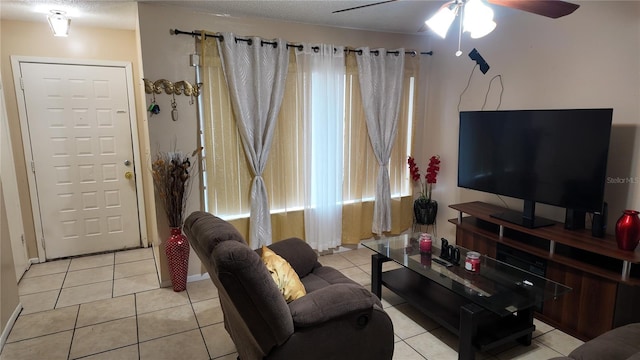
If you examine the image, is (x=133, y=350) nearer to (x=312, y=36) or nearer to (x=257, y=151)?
(x=257, y=151)

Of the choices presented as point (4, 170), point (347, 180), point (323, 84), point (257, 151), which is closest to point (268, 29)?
point (323, 84)

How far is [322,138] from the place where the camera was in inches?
148

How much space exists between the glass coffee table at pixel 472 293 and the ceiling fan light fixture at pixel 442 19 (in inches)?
63.2

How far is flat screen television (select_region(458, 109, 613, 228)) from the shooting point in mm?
2516

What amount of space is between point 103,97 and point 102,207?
3.98 ft

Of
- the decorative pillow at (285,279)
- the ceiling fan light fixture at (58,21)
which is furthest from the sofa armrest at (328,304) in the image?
the ceiling fan light fixture at (58,21)

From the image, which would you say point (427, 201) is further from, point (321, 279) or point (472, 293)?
point (321, 279)

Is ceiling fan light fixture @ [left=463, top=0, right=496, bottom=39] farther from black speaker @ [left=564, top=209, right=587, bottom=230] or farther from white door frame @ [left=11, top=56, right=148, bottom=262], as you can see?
white door frame @ [left=11, top=56, right=148, bottom=262]

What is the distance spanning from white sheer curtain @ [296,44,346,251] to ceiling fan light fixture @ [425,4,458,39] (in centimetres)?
167

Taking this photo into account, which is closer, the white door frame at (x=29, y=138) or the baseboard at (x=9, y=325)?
the baseboard at (x=9, y=325)

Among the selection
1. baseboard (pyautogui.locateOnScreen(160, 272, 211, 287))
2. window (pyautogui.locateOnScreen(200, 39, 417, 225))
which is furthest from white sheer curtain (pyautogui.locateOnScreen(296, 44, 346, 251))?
baseboard (pyautogui.locateOnScreen(160, 272, 211, 287))

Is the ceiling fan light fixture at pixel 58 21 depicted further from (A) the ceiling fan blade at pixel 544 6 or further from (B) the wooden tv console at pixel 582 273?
(B) the wooden tv console at pixel 582 273

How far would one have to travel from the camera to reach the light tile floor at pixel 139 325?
2367 mm

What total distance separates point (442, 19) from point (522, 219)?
6.00ft
